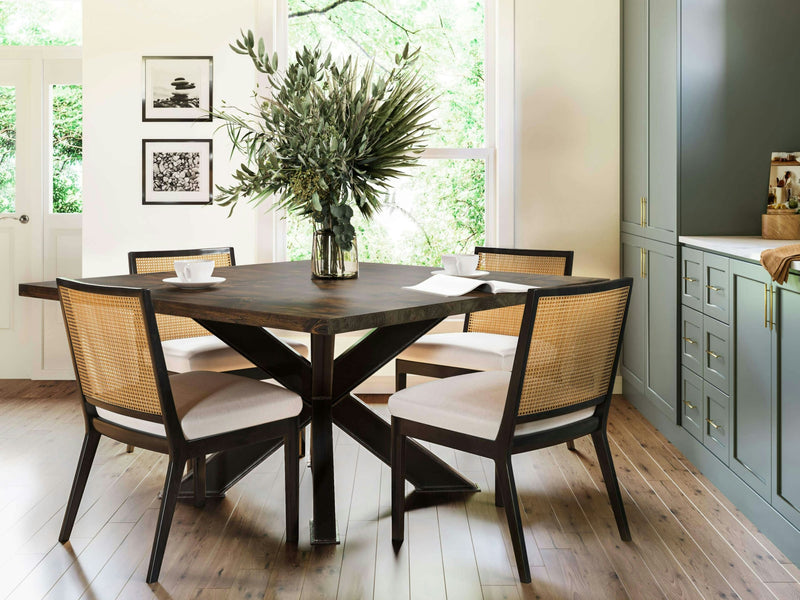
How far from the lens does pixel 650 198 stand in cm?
377

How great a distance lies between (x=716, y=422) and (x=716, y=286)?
50 centimetres

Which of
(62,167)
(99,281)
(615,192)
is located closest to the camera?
(99,281)

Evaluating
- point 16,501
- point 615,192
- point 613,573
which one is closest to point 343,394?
point 613,573

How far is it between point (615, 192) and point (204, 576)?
301 centimetres

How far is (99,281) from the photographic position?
2.71 meters

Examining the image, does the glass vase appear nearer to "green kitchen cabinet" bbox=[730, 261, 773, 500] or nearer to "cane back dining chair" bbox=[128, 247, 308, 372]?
"cane back dining chair" bbox=[128, 247, 308, 372]

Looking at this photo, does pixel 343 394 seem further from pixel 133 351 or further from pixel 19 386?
pixel 19 386

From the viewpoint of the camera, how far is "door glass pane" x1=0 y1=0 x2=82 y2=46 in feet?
15.3

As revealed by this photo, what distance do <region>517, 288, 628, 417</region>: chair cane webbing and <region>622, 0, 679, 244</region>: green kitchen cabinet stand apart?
126 centimetres

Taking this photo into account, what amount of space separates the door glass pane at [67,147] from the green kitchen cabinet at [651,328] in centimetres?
311

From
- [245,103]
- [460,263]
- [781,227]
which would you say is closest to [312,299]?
[460,263]

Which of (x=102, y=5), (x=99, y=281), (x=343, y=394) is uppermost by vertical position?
(x=102, y=5)

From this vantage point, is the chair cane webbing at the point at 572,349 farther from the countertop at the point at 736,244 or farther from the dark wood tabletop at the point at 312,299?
the countertop at the point at 736,244

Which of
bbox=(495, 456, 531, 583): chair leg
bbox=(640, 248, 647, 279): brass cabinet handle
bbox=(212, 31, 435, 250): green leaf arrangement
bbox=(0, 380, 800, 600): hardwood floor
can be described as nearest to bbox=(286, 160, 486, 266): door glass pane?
bbox=(640, 248, 647, 279): brass cabinet handle
